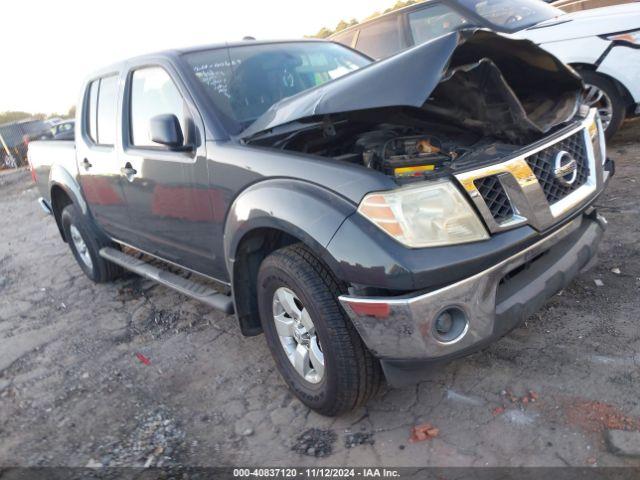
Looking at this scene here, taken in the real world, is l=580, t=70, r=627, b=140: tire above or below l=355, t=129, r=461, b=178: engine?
below

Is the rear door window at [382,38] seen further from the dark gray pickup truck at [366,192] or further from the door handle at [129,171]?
the door handle at [129,171]

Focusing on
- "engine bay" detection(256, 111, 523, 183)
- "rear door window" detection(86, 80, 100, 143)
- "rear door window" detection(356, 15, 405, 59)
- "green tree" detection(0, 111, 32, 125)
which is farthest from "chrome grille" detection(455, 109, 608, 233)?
"green tree" detection(0, 111, 32, 125)

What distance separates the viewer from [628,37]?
4805 millimetres

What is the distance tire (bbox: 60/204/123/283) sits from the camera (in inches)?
181

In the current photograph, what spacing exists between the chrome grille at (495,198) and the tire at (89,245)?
354cm

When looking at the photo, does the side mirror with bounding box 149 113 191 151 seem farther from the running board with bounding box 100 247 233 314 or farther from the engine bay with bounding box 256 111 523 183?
the running board with bounding box 100 247 233 314

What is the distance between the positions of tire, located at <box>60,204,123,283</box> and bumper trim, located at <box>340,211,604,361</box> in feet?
10.6

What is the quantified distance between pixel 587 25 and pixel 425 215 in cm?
414

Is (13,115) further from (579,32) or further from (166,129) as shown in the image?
(166,129)

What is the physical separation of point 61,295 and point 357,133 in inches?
139

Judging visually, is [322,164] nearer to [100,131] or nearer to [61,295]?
[100,131]

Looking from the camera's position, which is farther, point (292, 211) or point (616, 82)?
point (616, 82)

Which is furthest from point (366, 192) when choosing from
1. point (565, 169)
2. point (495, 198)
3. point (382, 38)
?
point (382, 38)

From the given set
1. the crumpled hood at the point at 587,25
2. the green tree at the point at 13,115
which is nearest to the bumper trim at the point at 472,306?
the crumpled hood at the point at 587,25
